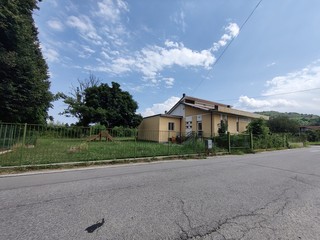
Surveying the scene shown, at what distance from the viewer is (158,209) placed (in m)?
3.57

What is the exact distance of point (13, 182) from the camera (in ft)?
18.2

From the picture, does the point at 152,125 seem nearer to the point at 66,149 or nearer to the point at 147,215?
the point at 66,149

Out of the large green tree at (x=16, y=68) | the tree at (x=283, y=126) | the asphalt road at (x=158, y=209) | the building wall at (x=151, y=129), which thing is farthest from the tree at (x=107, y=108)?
the tree at (x=283, y=126)

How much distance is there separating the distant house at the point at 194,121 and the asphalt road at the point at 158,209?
1505cm

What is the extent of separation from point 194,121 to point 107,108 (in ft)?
52.2

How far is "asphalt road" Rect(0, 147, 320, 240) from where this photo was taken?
2754 millimetres

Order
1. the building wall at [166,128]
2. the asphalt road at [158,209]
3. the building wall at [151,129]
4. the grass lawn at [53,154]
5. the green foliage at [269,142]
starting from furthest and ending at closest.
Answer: the building wall at [151,129]
the building wall at [166,128]
the green foliage at [269,142]
the grass lawn at [53,154]
the asphalt road at [158,209]

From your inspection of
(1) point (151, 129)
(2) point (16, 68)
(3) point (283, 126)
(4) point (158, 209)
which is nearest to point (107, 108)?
(1) point (151, 129)

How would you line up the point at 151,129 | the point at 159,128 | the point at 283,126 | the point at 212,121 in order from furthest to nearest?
the point at 283,126
the point at 151,129
the point at 159,128
the point at 212,121

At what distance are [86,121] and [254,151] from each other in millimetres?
25048

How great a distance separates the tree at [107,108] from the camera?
29.8 meters

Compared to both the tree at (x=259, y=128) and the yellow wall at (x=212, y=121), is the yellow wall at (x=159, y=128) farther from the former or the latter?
the tree at (x=259, y=128)

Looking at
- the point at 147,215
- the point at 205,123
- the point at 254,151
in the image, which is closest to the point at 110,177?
the point at 147,215

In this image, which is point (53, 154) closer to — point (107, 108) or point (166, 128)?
point (166, 128)
